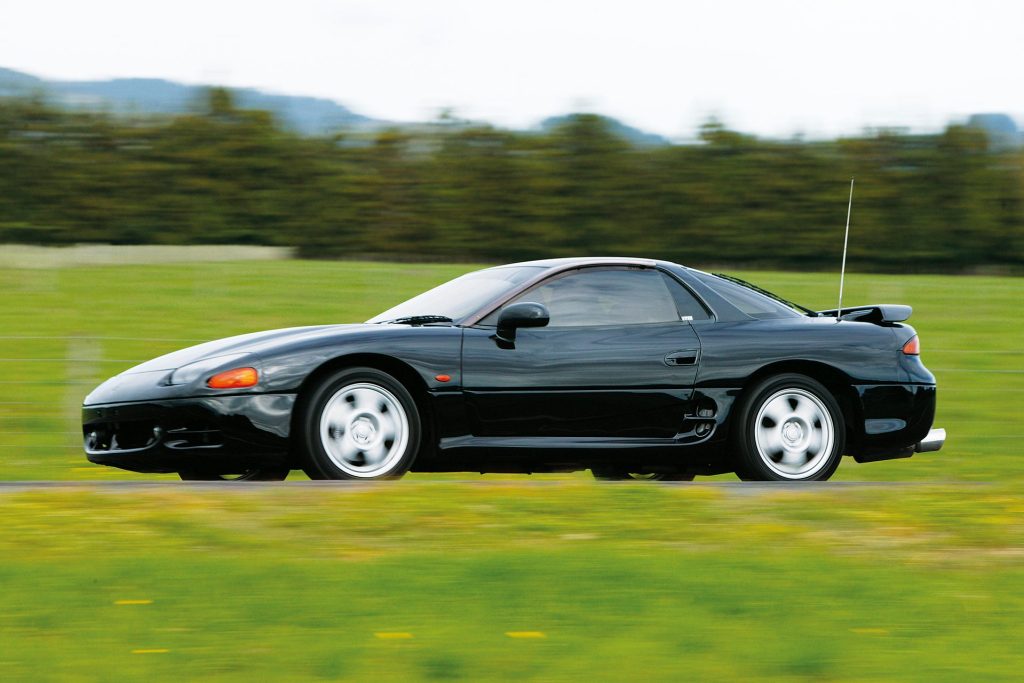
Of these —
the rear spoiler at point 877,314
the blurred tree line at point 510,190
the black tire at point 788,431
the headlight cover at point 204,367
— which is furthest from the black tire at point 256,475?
the blurred tree line at point 510,190

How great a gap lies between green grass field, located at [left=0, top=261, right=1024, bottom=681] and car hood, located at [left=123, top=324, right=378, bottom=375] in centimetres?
75

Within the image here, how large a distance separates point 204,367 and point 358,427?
0.84 metres

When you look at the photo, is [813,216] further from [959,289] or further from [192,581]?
[192,581]

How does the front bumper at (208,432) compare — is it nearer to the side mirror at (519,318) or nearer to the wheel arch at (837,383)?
the side mirror at (519,318)

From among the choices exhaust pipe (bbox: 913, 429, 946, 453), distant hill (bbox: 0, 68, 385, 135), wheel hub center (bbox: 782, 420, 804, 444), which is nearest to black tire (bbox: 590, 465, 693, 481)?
wheel hub center (bbox: 782, 420, 804, 444)

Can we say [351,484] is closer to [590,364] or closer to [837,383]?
[590,364]

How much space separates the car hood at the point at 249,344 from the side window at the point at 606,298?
1.03 metres

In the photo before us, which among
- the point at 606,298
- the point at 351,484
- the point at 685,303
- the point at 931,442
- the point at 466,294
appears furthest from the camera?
the point at 931,442

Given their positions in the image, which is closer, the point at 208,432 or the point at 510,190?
the point at 208,432

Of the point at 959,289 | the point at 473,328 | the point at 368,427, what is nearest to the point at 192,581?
the point at 368,427

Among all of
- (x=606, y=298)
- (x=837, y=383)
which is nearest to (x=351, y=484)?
(x=606, y=298)

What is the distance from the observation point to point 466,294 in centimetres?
853

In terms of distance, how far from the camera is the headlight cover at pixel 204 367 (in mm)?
Result: 7559

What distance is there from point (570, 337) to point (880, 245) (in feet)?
70.6
